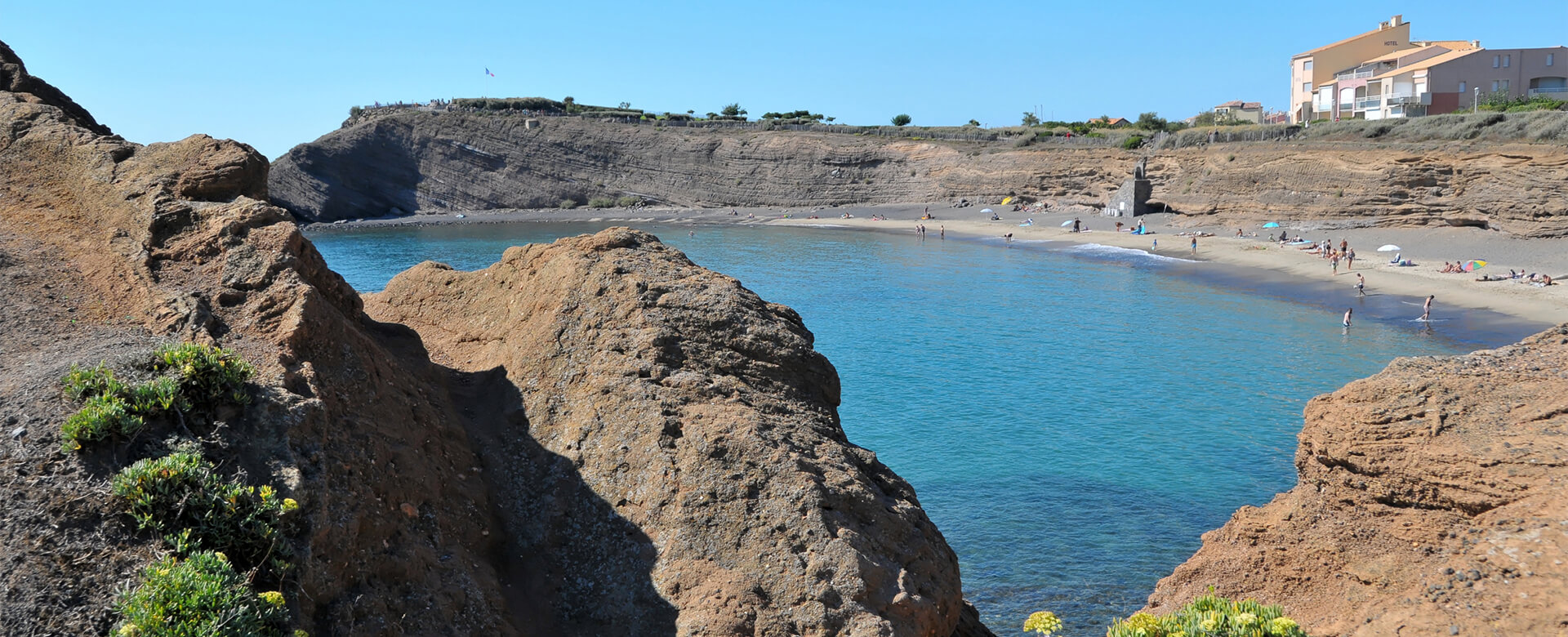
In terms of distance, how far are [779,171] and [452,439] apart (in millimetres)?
89832

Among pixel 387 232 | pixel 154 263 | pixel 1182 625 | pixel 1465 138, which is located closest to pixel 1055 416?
pixel 1182 625

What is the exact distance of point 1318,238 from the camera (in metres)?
54.7

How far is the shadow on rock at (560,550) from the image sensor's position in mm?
8359

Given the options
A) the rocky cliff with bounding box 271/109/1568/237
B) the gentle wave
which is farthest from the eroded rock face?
the rocky cliff with bounding box 271/109/1568/237

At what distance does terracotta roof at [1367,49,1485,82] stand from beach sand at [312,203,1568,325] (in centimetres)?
2009

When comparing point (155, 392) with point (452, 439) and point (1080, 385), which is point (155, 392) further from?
point (1080, 385)

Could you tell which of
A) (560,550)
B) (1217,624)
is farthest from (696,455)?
(1217,624)

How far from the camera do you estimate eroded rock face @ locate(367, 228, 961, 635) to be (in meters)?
8.16

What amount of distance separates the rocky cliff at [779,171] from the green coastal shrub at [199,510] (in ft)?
192

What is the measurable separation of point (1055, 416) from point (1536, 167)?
3433 cm

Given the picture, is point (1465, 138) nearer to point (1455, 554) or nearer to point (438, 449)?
point (1455, 554)

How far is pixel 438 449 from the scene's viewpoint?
9320 mm

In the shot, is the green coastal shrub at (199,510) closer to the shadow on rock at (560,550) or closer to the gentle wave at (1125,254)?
the shadow on rock at (560,550)

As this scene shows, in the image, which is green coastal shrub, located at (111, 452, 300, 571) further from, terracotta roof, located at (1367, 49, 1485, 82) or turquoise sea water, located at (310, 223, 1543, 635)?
terracotta roof, located at (1367, 49, 1485, 82)
